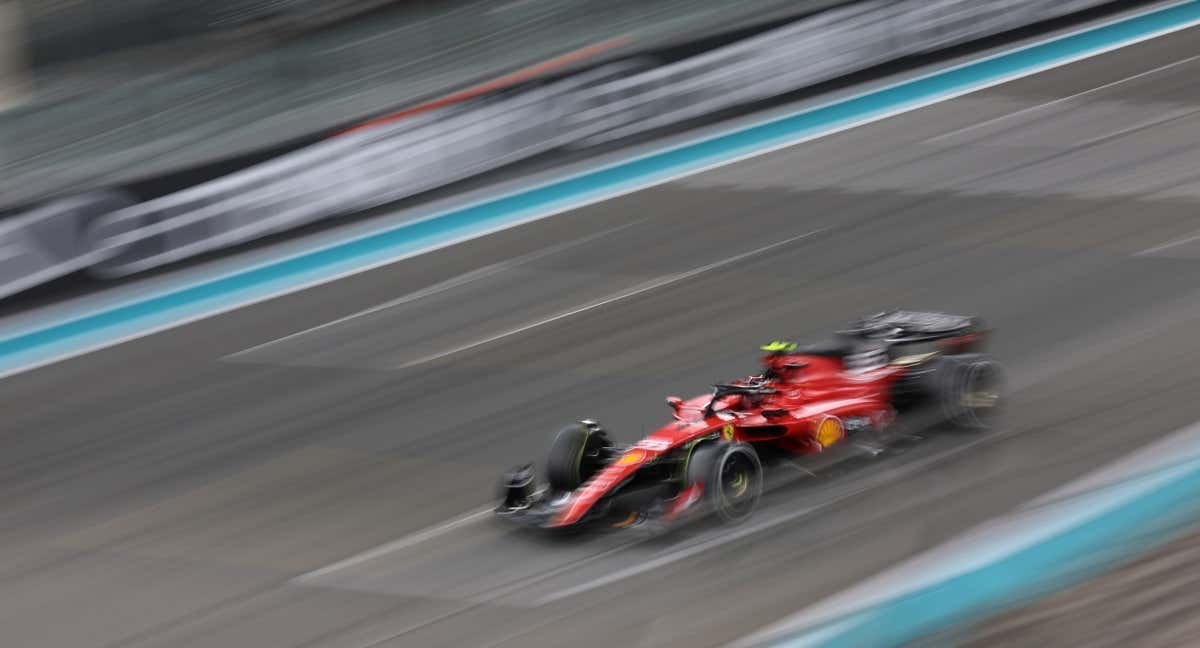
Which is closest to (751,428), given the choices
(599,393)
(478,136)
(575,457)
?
(575,457)

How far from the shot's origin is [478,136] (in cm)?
1509

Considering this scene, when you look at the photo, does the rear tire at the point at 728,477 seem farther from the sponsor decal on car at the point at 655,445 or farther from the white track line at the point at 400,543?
the white track line at the point at 400,543

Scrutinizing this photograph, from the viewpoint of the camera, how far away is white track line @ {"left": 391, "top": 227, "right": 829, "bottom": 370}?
10.7 m

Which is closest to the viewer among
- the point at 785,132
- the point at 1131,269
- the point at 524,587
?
the point at 524,587

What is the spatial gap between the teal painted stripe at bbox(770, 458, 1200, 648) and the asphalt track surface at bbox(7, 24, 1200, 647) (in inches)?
41.4

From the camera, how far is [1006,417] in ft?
26.0

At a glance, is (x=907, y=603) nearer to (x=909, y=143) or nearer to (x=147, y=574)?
(x=147, y=574)

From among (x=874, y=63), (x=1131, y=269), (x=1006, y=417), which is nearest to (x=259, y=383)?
(x=1006, y=417)

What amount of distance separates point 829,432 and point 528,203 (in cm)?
782

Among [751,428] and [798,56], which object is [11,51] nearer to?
[798,56]

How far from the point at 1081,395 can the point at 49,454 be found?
627 centimetres

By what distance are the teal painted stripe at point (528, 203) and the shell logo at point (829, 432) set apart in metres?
6.94

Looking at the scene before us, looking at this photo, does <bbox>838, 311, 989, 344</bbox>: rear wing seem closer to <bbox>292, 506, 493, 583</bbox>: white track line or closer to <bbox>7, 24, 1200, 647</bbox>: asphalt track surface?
<bbox>7, 24, 1200, 647</bbox>: asphalt track surface

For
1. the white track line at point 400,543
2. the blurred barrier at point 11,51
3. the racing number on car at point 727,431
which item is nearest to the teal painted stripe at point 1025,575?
the racing number on car at point 727,431
